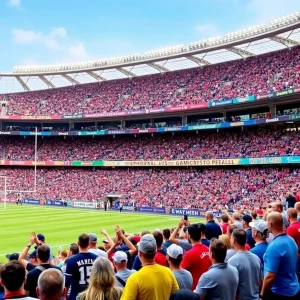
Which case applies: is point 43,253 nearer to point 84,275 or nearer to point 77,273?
point 77,273

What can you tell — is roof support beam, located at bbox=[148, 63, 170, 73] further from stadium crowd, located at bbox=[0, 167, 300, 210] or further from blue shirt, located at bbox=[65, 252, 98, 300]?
blue shirt, located at bbox=[65, 252, 98, 300]

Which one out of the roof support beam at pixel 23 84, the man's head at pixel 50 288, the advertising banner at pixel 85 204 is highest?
the roof support beam at pixel 23 84

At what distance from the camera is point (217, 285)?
17.1ft

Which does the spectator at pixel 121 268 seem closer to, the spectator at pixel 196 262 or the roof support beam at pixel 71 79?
the spectator at pixel 196 262

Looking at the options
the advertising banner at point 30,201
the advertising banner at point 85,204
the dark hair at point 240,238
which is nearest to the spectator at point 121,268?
the dark hair at point 240,238

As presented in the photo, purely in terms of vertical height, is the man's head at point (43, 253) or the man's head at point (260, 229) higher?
the man's head at point (260, 229)

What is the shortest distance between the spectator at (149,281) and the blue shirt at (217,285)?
42 centimetres

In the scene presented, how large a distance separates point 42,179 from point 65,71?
1745 centimetres

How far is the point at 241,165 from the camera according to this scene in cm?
4972

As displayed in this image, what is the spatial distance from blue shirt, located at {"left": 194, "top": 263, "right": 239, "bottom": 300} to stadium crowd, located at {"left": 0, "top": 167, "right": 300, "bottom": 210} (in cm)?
3047

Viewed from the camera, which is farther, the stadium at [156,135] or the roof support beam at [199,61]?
the roof support beam at [199,61]

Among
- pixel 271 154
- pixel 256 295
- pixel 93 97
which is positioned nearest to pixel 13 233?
pixel 256 295

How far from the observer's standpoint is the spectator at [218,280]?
520 cm

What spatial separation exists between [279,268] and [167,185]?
4580 centimetres
